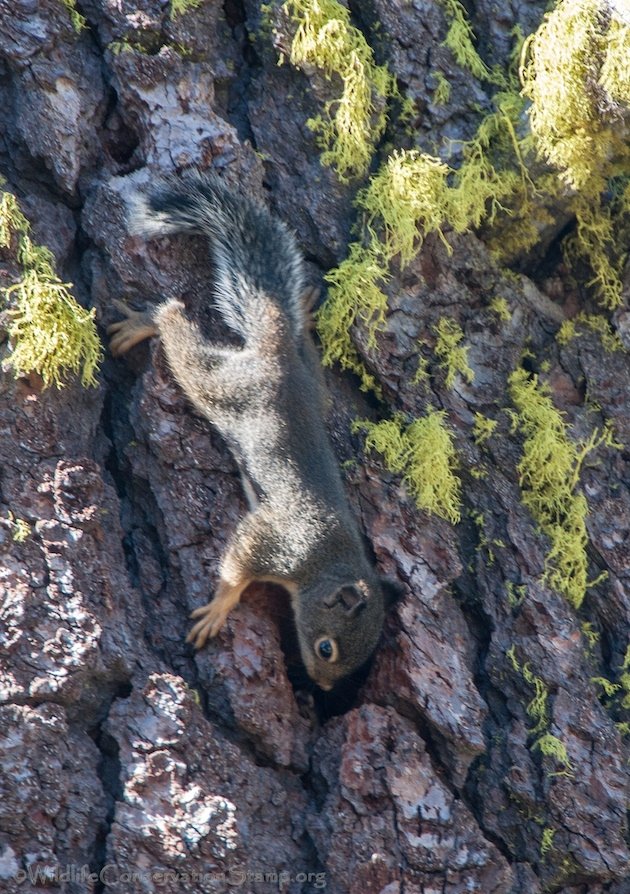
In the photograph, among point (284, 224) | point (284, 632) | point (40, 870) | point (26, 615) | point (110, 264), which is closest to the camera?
point (40, 870)

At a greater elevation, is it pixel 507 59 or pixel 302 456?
pixel 507 59

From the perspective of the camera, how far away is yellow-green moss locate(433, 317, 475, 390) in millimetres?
4664

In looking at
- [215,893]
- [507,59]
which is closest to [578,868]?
[215,893]

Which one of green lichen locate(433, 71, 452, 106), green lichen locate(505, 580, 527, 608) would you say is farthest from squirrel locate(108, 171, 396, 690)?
green lichen locate(433, 71, 452, 106)

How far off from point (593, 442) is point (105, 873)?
2755mm

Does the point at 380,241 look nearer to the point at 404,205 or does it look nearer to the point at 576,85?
the point at 404,205

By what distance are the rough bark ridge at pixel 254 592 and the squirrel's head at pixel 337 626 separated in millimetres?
159

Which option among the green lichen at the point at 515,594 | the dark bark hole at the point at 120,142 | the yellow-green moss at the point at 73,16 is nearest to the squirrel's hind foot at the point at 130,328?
the dark bark hole at the point at 120,142

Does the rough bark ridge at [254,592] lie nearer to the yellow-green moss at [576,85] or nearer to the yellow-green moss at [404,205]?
the yellow-green moss at [404,205]

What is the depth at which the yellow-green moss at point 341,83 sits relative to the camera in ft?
15.5

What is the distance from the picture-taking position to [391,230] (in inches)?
184

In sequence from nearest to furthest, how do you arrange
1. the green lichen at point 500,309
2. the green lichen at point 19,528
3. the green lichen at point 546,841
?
the green lichen at point 19,528, the green lichen at point 546,841, the green lichen at point 500,309

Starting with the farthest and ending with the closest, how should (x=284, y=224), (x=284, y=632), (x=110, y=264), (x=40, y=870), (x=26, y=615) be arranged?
(x=284, y=632)
(x=284, y=224)
(x=110, y=264)
(x=26, y=615)
(x=40, y=870)

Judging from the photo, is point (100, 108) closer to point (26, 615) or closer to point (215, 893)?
point (26, 615)
